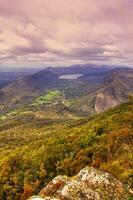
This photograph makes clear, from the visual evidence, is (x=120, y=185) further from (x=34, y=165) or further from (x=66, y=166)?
(x=34, y=165)

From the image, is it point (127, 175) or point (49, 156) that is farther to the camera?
point (49, 156)

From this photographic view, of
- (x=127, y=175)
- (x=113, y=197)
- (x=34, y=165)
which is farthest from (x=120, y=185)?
(x=34, y=165)

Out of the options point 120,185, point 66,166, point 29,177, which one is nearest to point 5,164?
point 29,177

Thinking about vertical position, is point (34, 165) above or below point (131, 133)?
below

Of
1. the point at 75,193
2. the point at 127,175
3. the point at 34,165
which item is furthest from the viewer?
the point at 34,165

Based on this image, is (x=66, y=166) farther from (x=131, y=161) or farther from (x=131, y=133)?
(x=131, y=161)

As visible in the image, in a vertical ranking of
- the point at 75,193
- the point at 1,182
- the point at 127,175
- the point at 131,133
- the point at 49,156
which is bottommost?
the point at 1,182

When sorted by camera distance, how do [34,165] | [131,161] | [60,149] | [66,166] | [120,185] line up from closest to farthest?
[120,185] → [131,161] → [66,166] → [34,165] → [60,149]
